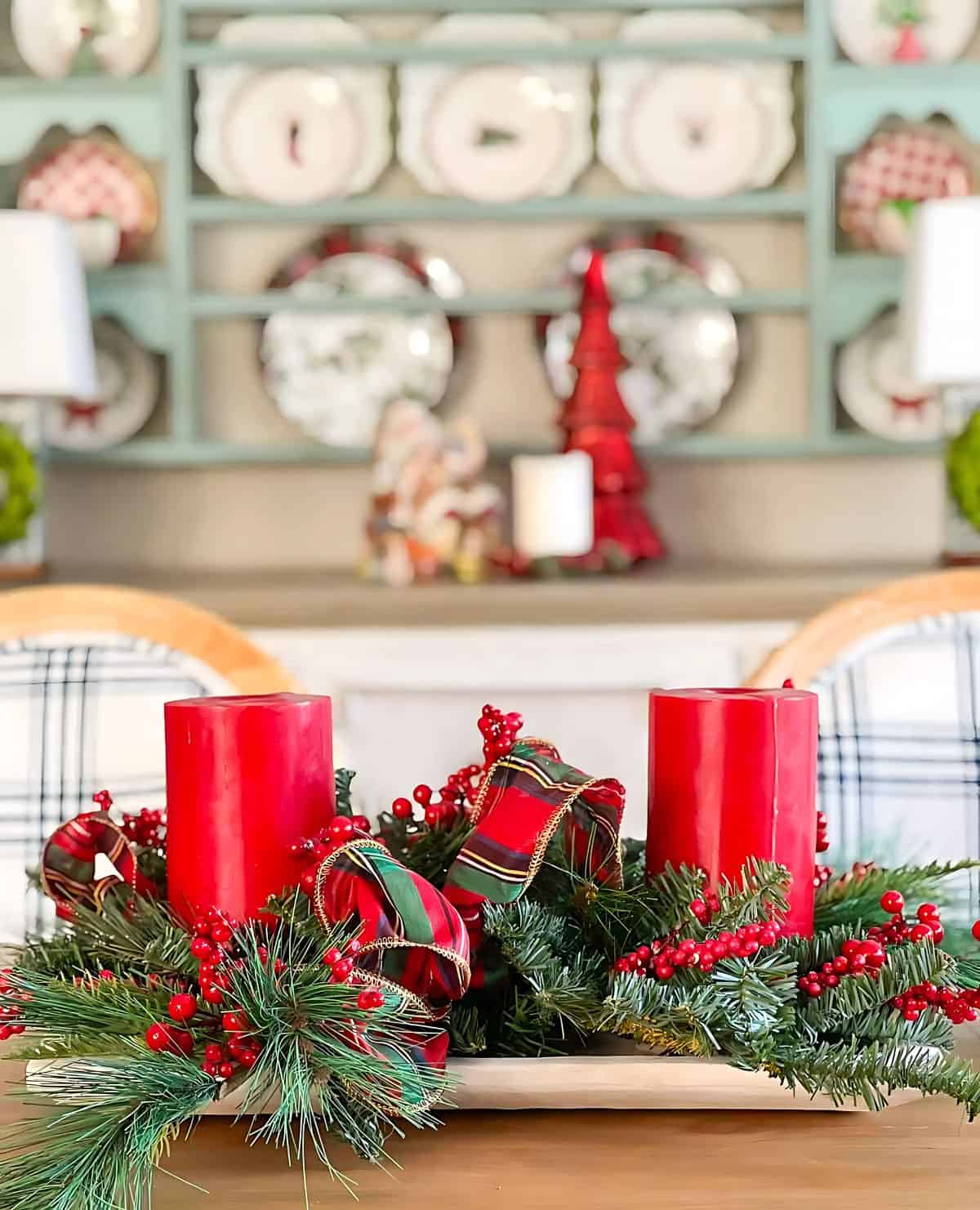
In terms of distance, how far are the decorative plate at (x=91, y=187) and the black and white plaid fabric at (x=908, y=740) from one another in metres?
1.59

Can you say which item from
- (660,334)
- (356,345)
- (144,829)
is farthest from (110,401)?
(144,829)

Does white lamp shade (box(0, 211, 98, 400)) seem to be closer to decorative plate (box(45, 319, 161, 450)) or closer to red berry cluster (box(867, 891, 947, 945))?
decorative plate (box(45, 319, 161, 450))

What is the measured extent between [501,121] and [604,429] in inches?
22.2

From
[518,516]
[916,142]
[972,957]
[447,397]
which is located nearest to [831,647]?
[972,957]

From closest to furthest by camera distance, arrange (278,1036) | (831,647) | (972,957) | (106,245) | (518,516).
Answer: (278,1036) → (972,957) → (831,647) → (518,516) → (106,245)

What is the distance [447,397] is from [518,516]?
0.35 m

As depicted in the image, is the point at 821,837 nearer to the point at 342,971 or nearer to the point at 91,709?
the point at 342,971

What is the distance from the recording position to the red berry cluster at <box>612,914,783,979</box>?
0.51 meters

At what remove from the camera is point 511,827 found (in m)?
0.53

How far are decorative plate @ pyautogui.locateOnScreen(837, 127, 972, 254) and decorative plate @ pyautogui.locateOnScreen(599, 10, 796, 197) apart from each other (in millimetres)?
123

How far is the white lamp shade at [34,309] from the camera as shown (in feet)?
6.31

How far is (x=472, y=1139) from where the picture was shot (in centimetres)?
53

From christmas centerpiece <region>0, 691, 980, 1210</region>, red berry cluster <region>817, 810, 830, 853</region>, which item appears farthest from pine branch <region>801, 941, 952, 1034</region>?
red berry cluster <region>817, 810, 830, 853</region>

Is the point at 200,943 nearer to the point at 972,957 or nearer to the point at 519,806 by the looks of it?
the point at 519,806
